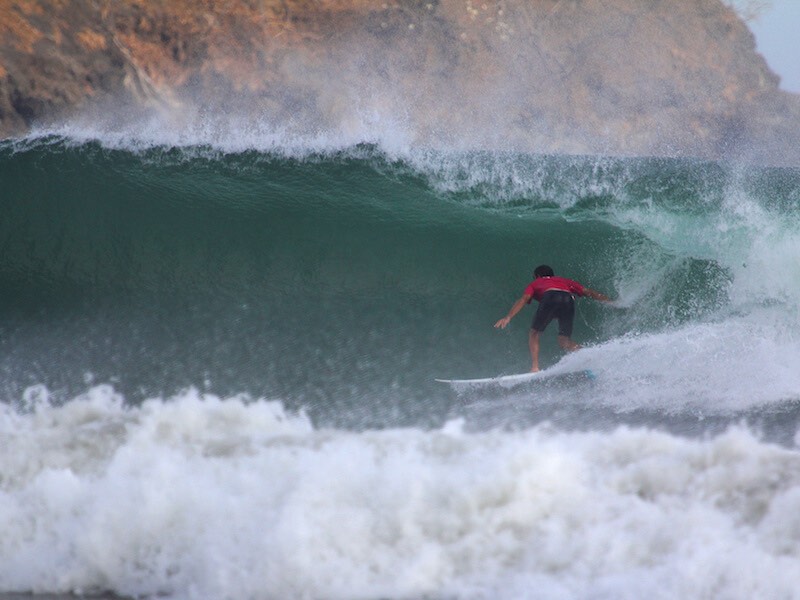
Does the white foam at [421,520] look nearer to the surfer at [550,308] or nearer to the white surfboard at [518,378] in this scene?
the white surfboard at [518,378]

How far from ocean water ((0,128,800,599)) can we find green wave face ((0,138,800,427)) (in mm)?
26

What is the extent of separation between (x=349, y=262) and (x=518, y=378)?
185cm

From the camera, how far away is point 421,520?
3004mm

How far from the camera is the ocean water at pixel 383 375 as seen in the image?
289 cm

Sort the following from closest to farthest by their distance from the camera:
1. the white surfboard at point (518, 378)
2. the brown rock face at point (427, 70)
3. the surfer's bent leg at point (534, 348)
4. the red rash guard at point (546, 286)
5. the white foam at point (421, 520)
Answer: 1. the white foam at point (421, 520)
2. the white surfboard at point (518, 378)
3. the surfer's bent leg at point (534, 348)
4. the red rash guard at point (546, 286)
5. the brown rock face at point (427, 70)

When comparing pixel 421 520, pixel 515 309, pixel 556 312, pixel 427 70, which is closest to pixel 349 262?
pixel 515 309

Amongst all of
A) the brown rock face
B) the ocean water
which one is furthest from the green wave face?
the brown rock face

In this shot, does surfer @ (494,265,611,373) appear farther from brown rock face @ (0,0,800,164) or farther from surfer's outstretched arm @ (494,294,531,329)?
brown rock face @ (0,0,800,164)

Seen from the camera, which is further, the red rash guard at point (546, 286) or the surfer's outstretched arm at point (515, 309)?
the red rash guard at point (546, 286)

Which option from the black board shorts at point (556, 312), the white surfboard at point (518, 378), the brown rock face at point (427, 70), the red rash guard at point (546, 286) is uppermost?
the brown rock face at point (427, 70)

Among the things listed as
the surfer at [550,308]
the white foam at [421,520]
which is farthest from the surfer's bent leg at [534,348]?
the white foam at [421,520]

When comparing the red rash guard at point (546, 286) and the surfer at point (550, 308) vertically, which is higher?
the red rash guard at point (546, 286)

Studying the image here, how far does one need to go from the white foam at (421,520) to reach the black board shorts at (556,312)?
2.35 m

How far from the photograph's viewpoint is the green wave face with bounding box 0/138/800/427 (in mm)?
5324
